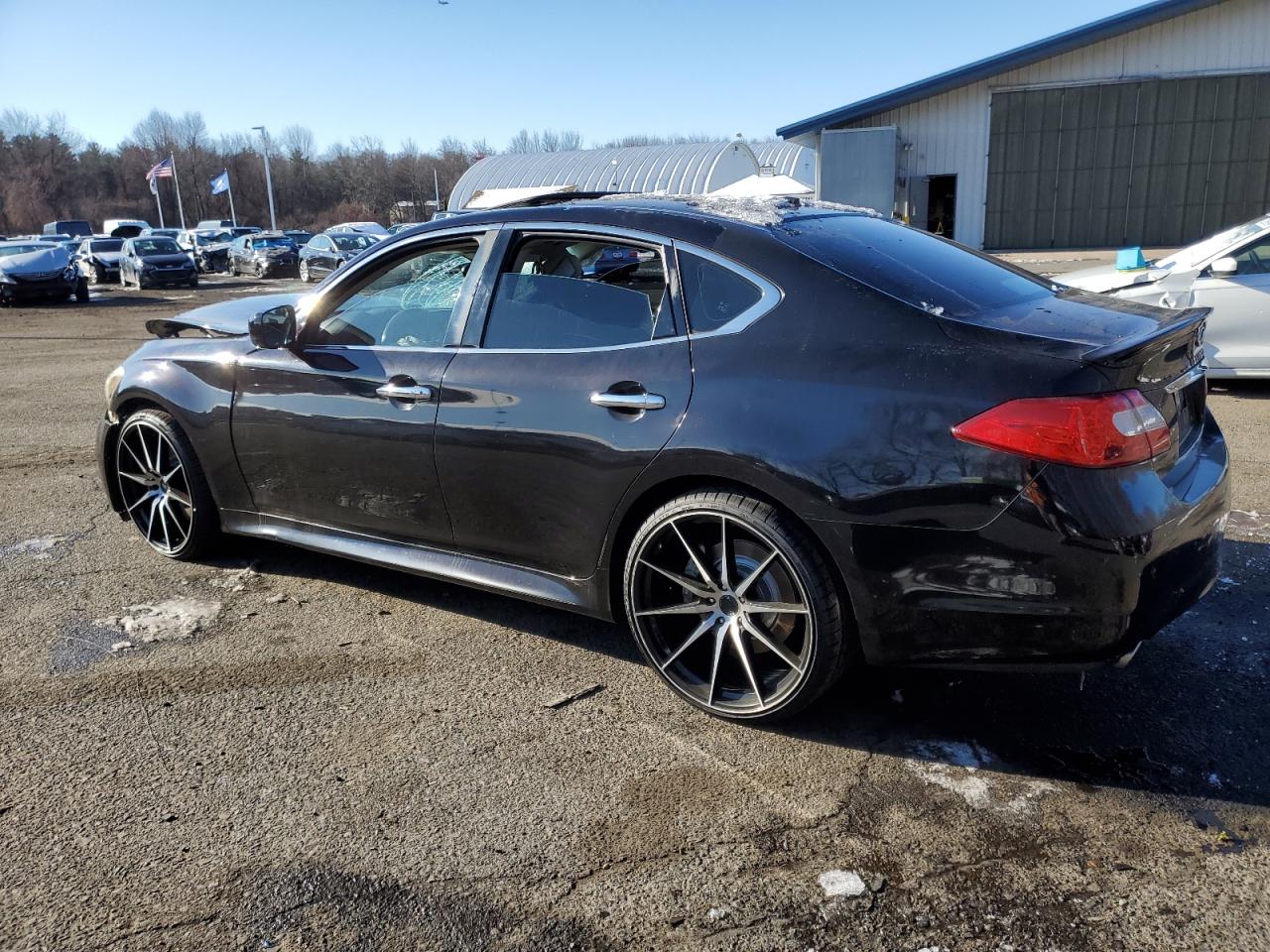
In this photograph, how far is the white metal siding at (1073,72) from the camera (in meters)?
22.2

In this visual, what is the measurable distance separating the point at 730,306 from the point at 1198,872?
2.02 meters

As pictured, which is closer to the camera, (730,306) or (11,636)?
(730,306)

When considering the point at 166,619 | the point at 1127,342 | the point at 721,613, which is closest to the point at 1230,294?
the point at 1127,342

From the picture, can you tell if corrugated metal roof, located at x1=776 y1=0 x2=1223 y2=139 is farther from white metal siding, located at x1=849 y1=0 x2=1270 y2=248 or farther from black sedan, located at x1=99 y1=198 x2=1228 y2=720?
black sedan, located at x1=99 y1=198 x2=1228 y2=720

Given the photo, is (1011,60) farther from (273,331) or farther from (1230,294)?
(273,331)

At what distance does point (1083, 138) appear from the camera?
2389 centimetres

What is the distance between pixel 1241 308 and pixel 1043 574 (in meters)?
6.74

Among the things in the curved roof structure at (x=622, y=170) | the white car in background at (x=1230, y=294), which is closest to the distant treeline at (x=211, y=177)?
the curved roof structure at (x=622, y=170)

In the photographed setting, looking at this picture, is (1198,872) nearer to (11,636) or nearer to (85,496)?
(11,636)

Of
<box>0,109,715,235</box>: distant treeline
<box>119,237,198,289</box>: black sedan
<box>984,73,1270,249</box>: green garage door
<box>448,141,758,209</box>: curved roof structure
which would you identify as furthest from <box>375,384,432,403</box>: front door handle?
<box>0,109,715,235</box>: distant treeline

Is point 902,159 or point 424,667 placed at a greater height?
point 902,159

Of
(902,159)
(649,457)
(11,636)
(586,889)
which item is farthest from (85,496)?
(902,159)

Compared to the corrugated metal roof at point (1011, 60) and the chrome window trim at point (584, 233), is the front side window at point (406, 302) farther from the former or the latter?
the corrugated metal roof at point (1011, 60)

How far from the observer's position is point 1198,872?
7.99 ft
